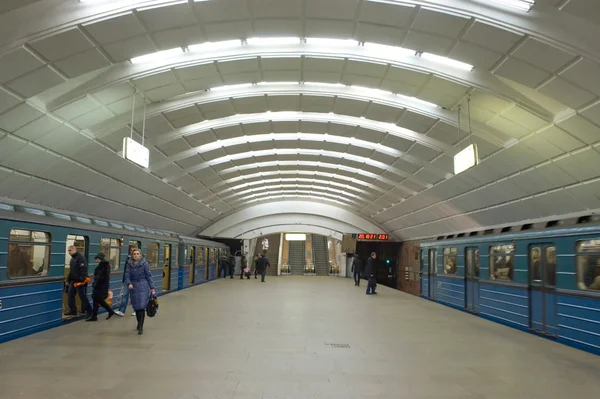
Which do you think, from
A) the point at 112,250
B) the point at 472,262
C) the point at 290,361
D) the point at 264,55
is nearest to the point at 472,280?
the point at 472,262

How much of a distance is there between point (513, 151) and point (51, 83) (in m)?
12.0

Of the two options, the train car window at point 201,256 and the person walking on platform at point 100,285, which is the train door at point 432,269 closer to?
the person walking on platform at point 100,285

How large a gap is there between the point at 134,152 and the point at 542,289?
9750 mm

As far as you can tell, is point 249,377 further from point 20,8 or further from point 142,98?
point 142,98

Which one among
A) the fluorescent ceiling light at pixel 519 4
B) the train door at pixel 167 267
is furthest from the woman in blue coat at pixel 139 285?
the train door at pixel 167 267

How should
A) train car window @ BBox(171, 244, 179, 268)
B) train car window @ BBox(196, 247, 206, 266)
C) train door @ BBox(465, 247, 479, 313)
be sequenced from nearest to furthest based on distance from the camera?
train door @ BBox(465, 247, 479, 313)
train car window @ BBox(171, 244, 179, 268)
train car window @ BBox(196, 247, 206, 266)

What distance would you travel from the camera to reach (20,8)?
674 cm

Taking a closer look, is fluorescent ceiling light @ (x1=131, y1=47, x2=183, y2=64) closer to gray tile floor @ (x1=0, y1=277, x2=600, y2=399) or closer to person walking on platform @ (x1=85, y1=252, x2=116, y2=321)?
person walking on platform @ (x1=85, y1=252, x2=116, y2=321)

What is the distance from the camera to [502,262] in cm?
1150

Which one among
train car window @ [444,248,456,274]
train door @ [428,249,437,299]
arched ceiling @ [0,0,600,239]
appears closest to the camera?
arched ceiling @ [0,0,600,239]

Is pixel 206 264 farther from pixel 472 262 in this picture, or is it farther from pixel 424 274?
pixel 472 262

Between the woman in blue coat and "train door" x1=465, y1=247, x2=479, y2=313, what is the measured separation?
9.39 meters

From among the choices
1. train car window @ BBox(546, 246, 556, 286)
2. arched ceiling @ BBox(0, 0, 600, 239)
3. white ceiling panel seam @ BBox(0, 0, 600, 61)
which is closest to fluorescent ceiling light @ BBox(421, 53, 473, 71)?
arched ceiling @ BBox(0, 0, 600, 239)

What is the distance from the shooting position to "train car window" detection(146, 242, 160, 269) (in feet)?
53.3
